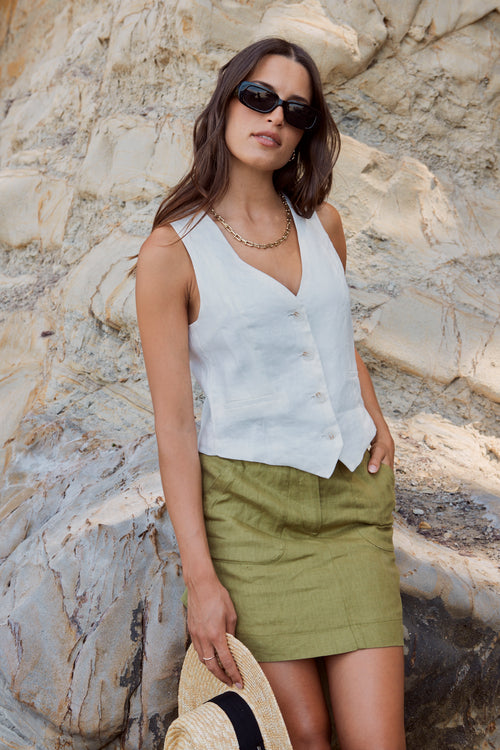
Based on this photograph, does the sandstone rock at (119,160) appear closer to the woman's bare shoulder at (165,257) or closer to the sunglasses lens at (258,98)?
the sunglasses lens at (258,98)

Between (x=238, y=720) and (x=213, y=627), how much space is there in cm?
20

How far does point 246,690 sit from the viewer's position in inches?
63.2

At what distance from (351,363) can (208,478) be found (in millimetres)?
509

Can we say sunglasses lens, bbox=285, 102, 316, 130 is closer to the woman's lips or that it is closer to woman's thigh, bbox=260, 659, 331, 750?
the woman's lips

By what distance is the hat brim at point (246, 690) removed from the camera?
1.54m

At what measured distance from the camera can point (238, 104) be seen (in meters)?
1.87

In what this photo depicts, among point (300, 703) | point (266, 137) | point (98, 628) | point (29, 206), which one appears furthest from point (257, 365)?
point (29, 206)

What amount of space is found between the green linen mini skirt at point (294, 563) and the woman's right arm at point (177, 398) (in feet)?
0.21

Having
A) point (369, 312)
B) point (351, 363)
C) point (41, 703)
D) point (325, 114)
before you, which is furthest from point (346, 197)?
point (41, 703)

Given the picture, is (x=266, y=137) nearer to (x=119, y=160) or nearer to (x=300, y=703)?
(x=300, y=703)

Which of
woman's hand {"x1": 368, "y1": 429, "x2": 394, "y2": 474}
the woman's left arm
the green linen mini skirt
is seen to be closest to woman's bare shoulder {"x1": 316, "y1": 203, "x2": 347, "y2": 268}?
the woman's left arm

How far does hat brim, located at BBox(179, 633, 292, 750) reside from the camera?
60.6 inches

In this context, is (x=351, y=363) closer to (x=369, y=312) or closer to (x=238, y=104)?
(x=238, y=104)

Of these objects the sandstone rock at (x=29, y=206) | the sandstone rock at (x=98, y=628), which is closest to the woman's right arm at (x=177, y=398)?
the sandstone rock at (x=98, y=628)
